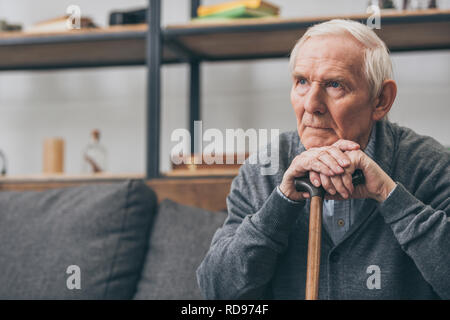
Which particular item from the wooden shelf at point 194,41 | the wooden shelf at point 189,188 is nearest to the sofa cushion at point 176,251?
the wooden shelf at point 189,188

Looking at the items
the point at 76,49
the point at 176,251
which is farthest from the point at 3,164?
the point at 176,251

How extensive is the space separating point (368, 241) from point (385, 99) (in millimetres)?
202

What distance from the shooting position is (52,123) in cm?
176

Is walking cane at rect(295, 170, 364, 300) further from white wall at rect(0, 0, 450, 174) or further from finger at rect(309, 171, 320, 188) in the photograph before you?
white wall at rect(0, 0, 450, 174)

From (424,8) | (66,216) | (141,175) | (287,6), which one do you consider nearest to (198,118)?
(141,175)

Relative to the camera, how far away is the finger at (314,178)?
2.18 ft

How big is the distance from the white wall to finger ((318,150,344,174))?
78 cm

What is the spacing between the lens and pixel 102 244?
1.17 metres

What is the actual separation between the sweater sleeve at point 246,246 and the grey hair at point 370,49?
18 cm

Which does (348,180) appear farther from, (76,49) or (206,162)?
(76,49)

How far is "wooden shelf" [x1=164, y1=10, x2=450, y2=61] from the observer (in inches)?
48.8

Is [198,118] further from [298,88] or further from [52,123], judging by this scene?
[298,88]

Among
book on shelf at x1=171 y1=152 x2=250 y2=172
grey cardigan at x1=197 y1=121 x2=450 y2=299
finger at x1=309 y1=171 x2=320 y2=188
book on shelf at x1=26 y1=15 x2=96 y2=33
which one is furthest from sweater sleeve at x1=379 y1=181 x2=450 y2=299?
book on shelf at x1=26 y1=15 x2=96 y2=33

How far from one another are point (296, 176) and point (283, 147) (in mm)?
102
